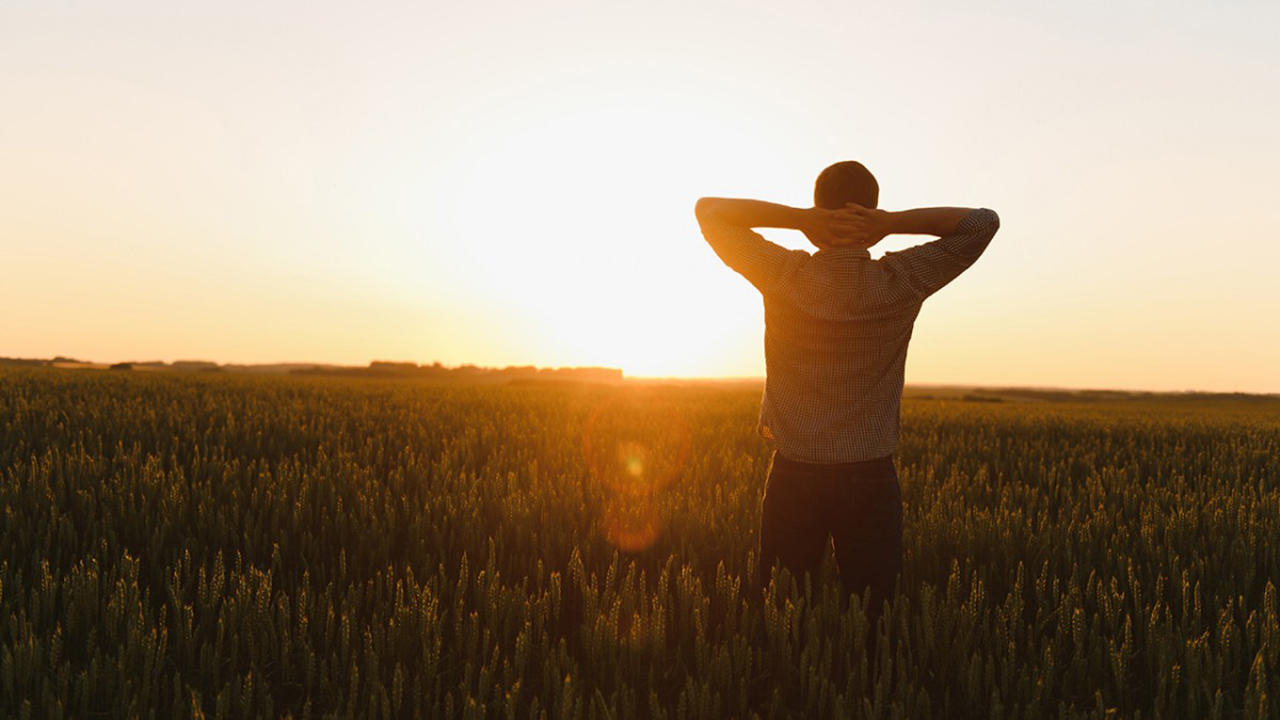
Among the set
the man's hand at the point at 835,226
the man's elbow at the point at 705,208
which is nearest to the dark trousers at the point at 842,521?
the man's hand at the point at 835,226

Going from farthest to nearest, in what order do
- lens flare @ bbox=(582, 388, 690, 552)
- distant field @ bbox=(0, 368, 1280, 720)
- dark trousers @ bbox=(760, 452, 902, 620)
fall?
lens flare @ bbox=(582, 388, 690, 552)
dark trousers @ bbox=(760, 452, 902, 620)
distant field @ bbox=(0, 368, 1280, 720)

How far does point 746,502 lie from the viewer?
207 inches

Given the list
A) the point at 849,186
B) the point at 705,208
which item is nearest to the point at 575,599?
the point at 705,208

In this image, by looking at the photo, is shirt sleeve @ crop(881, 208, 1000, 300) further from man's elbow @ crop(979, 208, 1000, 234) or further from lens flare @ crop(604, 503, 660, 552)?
lens flare @ crop(604, 503, 660, 552)

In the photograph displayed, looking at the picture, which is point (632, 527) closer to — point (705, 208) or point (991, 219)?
point (705, 208)

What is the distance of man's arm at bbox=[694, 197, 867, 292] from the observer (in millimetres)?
2627

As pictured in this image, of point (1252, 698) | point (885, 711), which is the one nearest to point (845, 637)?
point (885, 711)

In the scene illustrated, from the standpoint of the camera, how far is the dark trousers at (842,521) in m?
2.82

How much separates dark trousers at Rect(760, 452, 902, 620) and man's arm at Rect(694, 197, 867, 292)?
76cm

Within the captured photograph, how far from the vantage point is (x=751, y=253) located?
2.78 m

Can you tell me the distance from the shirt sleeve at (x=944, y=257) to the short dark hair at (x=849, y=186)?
0.26 meters

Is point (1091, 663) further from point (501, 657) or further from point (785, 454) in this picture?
point (501, 657)

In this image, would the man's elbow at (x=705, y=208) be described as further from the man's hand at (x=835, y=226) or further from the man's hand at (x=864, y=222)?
the man's hand at (x=864, y=222)

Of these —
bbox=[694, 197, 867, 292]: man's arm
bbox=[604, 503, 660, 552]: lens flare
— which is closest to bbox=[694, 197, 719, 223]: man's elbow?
bbox=[694, 197, 867, 292]: man's arm
